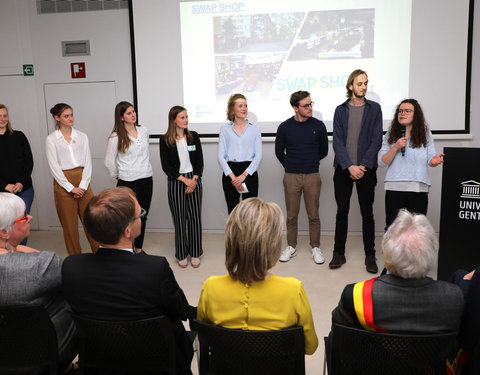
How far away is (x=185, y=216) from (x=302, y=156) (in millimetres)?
1292

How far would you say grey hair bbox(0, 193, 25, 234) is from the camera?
1.91 meters

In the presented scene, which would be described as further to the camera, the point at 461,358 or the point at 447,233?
the point at 447,233

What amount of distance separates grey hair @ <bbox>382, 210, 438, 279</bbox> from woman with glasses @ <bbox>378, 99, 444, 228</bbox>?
209 cm

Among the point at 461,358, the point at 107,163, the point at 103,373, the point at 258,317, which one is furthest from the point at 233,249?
the point at 107,163

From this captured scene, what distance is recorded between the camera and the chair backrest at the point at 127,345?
155cm

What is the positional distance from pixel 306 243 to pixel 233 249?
3444 millimetres

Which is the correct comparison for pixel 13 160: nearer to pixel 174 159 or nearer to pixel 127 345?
pixel 174 159

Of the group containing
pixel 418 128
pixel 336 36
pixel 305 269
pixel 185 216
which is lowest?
pixel 305 269

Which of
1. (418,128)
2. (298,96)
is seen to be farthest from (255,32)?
(418,128)

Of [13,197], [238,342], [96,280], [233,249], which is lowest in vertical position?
Answer: [238,342]

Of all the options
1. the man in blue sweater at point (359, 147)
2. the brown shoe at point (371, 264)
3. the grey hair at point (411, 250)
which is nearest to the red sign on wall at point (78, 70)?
the man in blue sweater at point (359, 147)

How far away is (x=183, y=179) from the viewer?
415 cm

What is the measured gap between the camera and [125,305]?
1618 millimetres

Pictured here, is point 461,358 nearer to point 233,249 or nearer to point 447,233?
point 233,249
